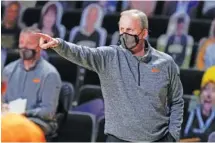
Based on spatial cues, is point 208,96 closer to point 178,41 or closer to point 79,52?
point 178,41

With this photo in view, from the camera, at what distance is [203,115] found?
3574mm

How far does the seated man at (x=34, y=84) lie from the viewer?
343cm

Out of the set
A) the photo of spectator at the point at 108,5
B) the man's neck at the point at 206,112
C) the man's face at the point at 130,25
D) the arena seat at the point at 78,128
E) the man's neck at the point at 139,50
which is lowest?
the arena seat at the point at 78,128

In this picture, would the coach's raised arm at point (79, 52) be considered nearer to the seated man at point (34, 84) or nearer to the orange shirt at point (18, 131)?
the orange shirt at point (18, 131)

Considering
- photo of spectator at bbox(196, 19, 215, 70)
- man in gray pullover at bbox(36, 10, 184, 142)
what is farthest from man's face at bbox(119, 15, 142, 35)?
photo of spectator at bbox(196, 19, 215, 70)

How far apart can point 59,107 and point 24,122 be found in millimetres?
2359

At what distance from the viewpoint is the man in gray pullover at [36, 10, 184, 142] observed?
2.24 meters

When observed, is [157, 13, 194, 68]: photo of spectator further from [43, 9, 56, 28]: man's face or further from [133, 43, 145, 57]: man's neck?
[133, 43, 145, 57]: man's neck

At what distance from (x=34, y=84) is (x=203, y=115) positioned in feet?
3.39

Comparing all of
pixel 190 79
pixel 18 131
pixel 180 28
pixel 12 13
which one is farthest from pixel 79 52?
pixel 12 13

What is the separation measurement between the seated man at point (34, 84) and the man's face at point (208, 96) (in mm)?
886

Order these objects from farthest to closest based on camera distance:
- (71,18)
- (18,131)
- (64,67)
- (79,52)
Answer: (71,18)
(64,67)
(79,52)
(18,131)

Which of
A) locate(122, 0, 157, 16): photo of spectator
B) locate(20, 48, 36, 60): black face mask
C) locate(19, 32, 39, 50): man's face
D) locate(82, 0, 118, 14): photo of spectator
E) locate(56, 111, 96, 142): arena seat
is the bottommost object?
locate(56, 111, 96, 142): arena seat

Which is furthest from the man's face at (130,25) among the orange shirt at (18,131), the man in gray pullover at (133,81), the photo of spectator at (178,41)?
the photo of spectator at (178,41)
